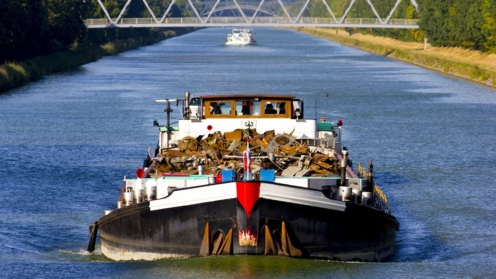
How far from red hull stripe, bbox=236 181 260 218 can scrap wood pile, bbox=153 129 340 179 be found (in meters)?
2.39

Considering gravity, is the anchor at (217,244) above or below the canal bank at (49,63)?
above

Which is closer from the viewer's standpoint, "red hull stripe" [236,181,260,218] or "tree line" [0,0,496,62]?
"red hull stripe" [236,181,260,218]

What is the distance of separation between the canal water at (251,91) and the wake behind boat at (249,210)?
1.16 feet

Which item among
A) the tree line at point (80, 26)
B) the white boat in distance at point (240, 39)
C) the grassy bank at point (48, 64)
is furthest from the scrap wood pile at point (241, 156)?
the white boat in distance at point (240, 39)

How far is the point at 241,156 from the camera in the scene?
25.2 meters

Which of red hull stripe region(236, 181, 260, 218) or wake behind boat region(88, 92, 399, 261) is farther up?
red hull stripe region(236, 181, 260, 218)

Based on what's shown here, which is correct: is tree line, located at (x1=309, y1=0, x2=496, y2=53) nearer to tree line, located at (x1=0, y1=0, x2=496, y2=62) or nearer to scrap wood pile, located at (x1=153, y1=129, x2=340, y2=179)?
tree line, located at (x1=0, y1=0, x2=496, y2=62)

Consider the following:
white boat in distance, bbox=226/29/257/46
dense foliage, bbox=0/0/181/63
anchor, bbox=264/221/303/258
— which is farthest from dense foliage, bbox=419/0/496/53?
anchor, bbox=264/221/303/258

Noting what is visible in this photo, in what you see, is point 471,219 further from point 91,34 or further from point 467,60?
point 91,34

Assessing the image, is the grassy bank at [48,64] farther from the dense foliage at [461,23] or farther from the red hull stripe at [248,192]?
the red hull stripe at [248,192]

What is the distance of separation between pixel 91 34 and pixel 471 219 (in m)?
107

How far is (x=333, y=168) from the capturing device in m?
25.0

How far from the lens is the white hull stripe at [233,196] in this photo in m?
20.7

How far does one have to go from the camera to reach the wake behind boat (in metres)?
20.9
